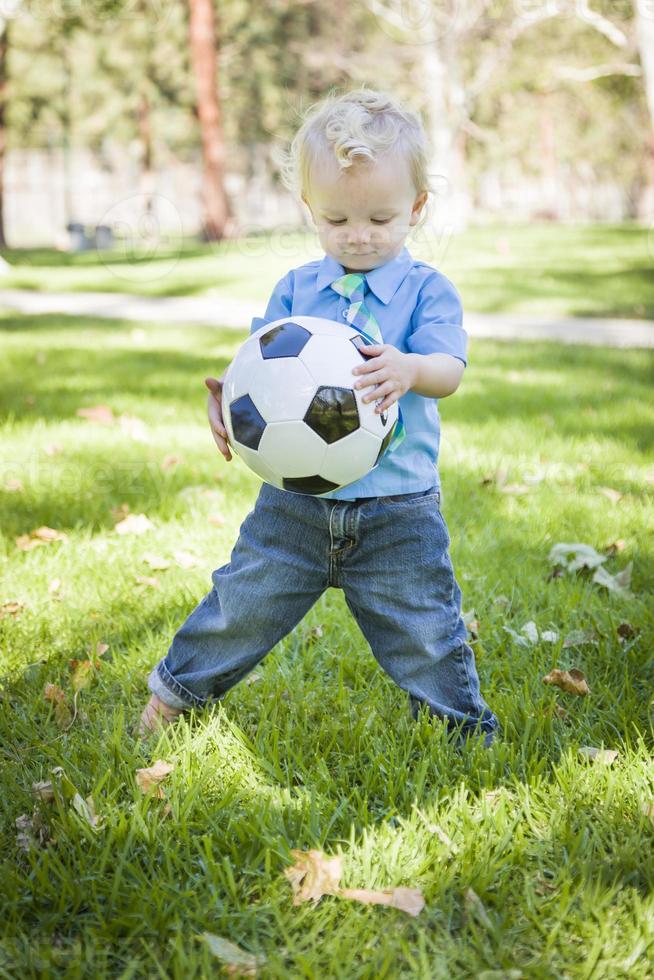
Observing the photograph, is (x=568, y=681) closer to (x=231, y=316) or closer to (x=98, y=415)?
(x=98, y=415)

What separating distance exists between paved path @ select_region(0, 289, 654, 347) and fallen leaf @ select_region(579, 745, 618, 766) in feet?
19.6

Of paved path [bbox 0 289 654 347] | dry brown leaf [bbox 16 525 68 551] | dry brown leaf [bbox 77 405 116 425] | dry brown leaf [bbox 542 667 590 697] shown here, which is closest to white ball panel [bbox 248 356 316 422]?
dry brown leaf [bbox 542 667 590 697]

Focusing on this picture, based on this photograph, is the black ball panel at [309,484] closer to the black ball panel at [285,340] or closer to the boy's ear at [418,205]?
the black ball panel at [285,340]

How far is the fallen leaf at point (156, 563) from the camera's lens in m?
3.26

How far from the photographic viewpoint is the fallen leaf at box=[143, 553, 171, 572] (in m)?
3.26

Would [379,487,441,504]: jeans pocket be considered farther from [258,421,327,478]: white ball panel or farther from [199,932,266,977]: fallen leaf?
[199,932,266,977]: fallen leaf

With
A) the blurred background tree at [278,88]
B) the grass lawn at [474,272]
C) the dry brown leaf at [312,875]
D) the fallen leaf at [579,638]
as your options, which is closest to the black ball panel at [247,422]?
the dry brown leaf at [312,875]

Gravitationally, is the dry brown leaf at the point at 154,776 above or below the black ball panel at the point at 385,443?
below

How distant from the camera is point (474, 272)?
1348 centimetres

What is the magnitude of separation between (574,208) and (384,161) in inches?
2332

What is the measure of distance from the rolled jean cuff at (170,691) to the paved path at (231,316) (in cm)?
598

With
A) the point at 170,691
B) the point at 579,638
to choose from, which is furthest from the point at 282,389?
the point at 579,638

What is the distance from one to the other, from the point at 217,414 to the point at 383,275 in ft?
1.57

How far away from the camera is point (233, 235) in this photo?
71.3ft
